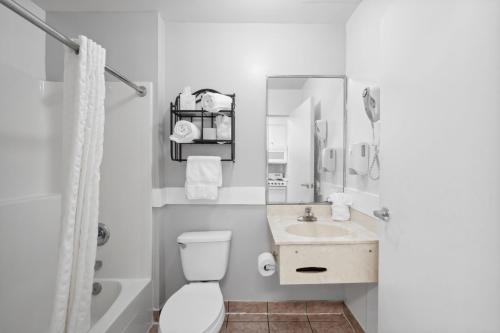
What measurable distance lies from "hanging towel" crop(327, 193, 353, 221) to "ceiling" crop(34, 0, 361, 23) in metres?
1.32

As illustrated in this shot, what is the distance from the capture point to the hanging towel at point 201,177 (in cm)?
196

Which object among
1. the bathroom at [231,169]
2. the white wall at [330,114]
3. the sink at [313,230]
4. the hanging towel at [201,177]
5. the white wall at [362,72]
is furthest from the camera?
the white wall at [330,114]

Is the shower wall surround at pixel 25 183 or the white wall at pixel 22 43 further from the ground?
the white wall at pixel 22 43

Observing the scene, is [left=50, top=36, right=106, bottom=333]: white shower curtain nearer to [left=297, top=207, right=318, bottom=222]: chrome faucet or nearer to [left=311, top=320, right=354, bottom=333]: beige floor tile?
[left=297, top=207, right=318, bottom=222]: chrome faucet

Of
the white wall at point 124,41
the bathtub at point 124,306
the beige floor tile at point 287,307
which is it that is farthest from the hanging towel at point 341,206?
the bathtub at point 124,306

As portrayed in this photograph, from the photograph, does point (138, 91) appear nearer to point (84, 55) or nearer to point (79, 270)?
point (84, 55)

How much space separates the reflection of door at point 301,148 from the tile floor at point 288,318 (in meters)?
0.87

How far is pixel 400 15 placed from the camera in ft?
3.75

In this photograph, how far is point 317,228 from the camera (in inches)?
75.2

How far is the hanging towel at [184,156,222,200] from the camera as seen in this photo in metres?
1.96

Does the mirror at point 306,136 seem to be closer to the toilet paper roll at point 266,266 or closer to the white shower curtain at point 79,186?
the toilet paper roll at point 266,266

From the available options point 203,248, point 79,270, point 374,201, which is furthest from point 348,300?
point 79,270

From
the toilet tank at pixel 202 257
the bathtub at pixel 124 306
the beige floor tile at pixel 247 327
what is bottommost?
the beige floor tile at pixel 247 327

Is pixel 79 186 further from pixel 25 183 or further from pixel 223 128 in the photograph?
pixel 223 128
